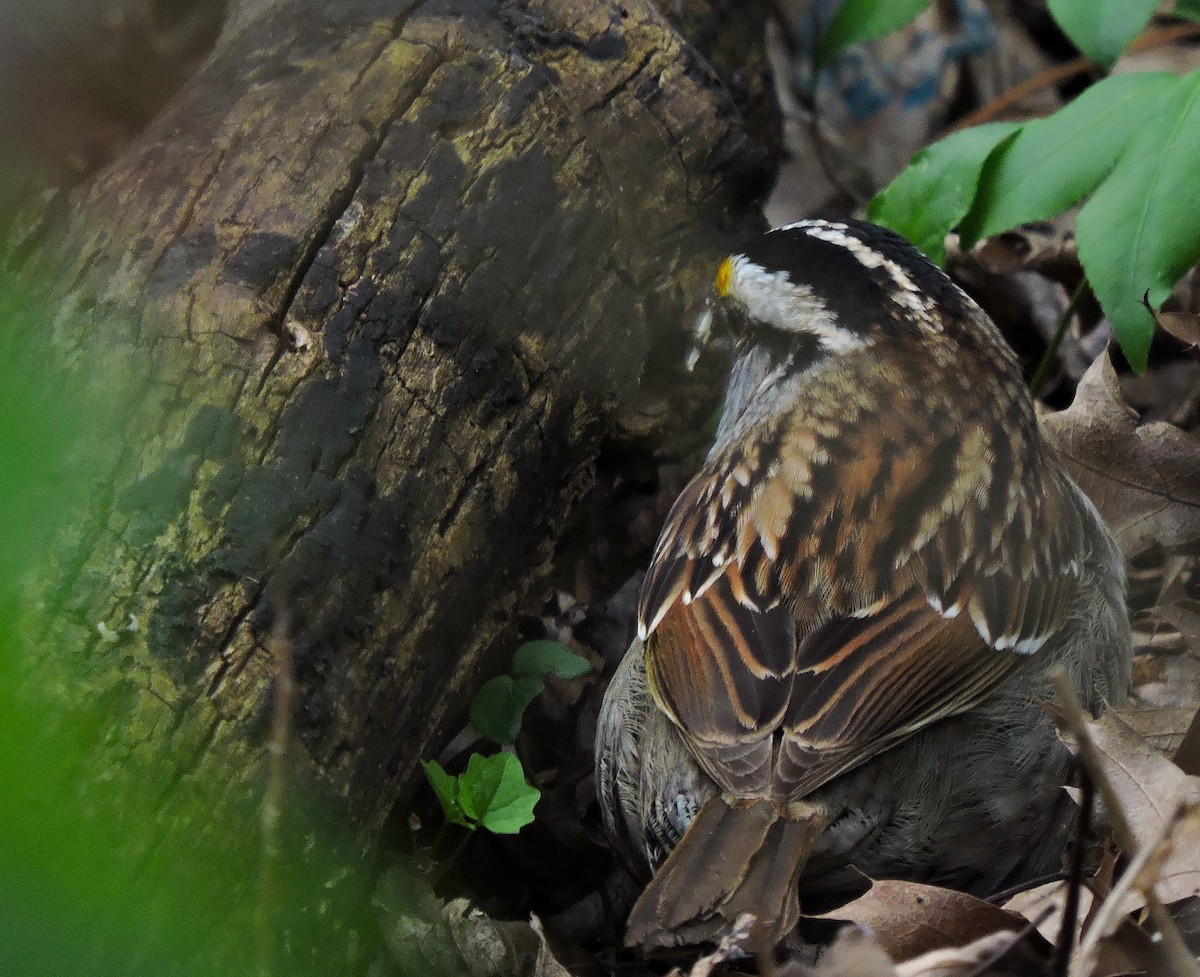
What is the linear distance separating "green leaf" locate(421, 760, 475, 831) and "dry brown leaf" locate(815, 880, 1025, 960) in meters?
0.93

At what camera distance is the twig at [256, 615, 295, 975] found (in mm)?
2430

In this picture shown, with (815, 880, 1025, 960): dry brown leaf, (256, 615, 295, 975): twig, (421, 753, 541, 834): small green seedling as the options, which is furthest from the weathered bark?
(815, 880, 1025, 960): dry brown leaf

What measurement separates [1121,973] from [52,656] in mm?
2053

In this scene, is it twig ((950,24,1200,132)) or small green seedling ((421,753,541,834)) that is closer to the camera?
small green seedling ((421,753,541,834))

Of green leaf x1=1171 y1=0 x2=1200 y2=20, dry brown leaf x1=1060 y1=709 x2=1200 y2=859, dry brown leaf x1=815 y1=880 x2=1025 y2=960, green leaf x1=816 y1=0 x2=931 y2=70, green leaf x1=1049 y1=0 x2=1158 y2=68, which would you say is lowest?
dry brown leaf x1=1060 y1=709 x2=1200 y2=859

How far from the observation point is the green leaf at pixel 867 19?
443 centimetres

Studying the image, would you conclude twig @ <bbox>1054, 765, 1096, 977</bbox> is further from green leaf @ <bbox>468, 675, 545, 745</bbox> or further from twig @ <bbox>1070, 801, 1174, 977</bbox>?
green leaf @ <bbox>468, 675, 545, 745</bbox>

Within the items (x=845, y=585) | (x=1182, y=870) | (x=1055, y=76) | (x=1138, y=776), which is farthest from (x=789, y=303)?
(x=1055, y=76)

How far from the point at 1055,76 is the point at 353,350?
171 inches

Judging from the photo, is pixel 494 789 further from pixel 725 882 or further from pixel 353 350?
pixel 353 350

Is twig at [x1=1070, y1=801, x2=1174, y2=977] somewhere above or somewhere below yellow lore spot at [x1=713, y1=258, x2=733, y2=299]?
below

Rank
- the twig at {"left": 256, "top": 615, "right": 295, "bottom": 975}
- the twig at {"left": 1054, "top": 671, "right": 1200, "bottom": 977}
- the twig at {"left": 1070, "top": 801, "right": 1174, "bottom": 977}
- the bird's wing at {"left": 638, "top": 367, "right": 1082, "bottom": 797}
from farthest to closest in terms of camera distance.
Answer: the bird's wing at {"left": 638, "top": 367, "right": 1082, "bottom": 797} → the twig at {"left": 256, "top": 615, "right": 295, "bottom": 975} → the twig at {"left": 1070, "top": 801, "right": 1174, "bottom": 977} → the twig at {"left": 1054, "top": 671, "right": 1200, "bottom": 977}

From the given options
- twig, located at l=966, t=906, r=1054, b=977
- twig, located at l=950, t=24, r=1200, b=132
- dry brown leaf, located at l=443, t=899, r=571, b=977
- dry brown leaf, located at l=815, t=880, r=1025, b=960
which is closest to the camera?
twig, located at l=966, t=906, r=1054, b=977

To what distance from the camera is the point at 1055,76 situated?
589 cm
